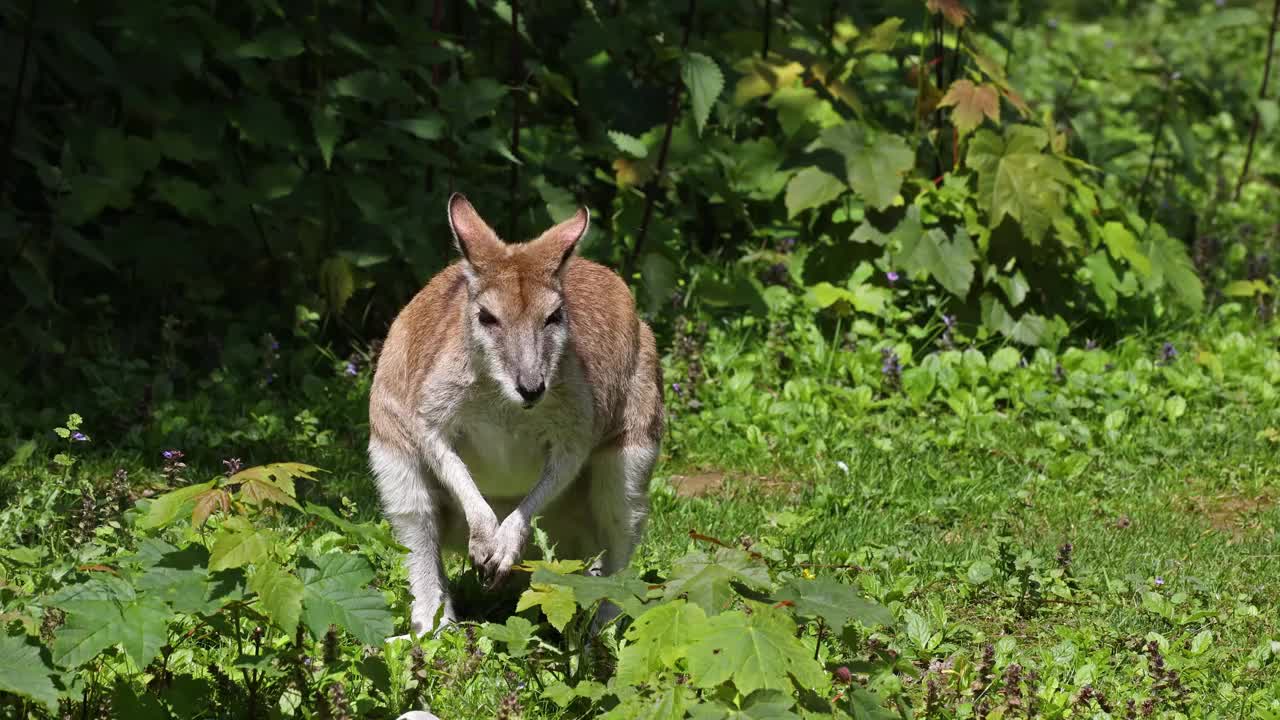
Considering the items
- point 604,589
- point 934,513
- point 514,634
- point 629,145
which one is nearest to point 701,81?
point 629,145

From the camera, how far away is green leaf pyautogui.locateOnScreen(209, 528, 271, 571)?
11.3 ft

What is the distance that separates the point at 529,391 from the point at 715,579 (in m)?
1.09

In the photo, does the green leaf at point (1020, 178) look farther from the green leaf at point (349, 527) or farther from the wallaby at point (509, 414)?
the green leaf at point (349, 527)

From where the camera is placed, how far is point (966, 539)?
574 centimetres

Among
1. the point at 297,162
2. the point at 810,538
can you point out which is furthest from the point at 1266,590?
the point at 297,162

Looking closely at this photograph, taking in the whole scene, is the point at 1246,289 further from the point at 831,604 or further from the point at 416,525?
the point at 831,604

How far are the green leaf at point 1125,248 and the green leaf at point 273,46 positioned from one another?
372cm

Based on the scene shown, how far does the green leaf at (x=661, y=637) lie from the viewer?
3.43 meters

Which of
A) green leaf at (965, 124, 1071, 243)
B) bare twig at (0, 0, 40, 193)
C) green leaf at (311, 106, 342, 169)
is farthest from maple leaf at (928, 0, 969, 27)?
bare twig at (0, 0, 40, 193)

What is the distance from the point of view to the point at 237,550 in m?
3.47

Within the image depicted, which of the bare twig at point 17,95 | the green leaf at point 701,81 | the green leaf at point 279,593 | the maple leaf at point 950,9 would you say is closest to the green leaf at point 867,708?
the green leaf at point 279,593

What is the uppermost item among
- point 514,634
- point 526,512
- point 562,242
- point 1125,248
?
point 562,242

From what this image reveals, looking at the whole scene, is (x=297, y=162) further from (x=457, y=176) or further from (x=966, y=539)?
(x=966, y=539)

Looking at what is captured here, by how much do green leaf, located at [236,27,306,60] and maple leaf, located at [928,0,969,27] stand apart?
2728mm
